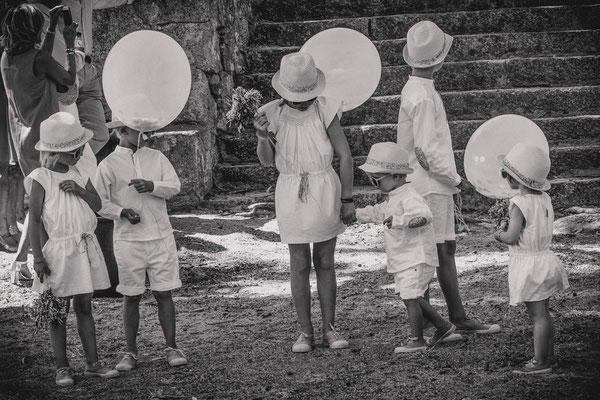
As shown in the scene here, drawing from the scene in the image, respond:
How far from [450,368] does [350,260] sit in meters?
2.74

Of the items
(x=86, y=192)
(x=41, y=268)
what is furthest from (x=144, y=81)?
(x=41, y=268)

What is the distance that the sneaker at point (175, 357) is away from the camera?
198 inches

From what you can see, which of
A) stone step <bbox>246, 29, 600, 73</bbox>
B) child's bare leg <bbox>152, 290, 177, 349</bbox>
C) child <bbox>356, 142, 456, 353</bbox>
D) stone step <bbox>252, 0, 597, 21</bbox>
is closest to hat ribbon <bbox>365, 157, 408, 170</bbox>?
child <bbox>356, 142, 456, 353</bbox>

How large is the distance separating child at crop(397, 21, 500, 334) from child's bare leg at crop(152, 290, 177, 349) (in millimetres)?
1491

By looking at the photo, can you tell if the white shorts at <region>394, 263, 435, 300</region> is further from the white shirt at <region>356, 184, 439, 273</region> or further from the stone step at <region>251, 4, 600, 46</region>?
the stone step at <region>251, 4, 600, 46</region>

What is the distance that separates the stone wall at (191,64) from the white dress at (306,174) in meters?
3.35

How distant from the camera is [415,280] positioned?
5.00 meters

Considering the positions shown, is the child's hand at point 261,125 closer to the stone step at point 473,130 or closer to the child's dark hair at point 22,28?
the child's dark hair at point 22,28

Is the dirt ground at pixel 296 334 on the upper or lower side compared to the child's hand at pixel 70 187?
lower

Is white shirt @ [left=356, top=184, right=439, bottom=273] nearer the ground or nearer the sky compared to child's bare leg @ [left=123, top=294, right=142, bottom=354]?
nearer the sky

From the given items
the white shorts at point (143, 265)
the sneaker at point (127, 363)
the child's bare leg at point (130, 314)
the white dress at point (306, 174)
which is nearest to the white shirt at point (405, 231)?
the white dress at point (306, 174)

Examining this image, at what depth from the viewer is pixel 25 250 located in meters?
6.85

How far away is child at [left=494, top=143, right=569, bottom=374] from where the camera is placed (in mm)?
4535

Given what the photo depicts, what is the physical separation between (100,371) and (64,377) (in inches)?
7.4
